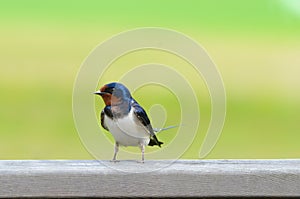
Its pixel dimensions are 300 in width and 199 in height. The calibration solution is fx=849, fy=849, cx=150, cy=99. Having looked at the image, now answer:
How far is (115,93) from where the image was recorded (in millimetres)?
2023

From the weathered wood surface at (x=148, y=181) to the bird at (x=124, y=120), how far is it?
0.31 m

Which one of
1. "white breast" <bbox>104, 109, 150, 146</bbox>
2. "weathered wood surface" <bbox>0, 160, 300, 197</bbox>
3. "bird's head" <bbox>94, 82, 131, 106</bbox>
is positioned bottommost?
"weathered wood surface" <bbox>0, 160, 300, 197</bbox>

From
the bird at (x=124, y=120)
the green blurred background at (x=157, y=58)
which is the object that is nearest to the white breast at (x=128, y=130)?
the bird at (x=124, y=120)

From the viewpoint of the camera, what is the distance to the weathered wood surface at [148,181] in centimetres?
170

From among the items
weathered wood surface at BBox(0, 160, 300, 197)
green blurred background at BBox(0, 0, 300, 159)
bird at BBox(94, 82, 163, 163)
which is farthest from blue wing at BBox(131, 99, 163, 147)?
green blurred background at BBox(0, 0, 300, 159)

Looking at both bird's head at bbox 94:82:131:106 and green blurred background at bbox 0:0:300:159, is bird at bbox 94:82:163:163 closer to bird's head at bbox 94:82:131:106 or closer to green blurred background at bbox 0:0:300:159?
bird's head at bbox 94:82:131:106

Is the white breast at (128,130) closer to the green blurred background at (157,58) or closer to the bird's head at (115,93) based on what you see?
the bird's head at (115,93)

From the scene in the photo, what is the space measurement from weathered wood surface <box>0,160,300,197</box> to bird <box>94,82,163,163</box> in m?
0.31

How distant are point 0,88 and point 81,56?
76 centimetres

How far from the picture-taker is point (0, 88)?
7.39 metres

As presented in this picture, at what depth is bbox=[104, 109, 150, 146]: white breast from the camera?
206cm

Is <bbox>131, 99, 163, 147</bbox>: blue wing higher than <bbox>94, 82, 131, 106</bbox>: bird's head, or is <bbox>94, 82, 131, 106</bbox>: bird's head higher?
<bbox>94, 82, 131, 106</bbox>: bird's head

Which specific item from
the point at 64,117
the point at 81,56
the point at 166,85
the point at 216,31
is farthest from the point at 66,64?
the point at 166,85

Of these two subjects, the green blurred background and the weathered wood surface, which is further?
the green blurred background
